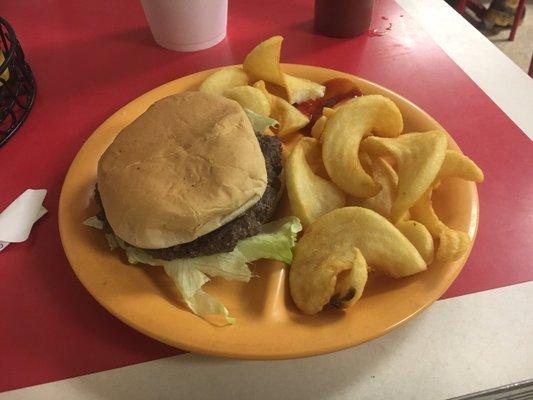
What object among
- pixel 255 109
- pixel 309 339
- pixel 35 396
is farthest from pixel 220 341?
pixel 255 109

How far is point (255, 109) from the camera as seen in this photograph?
1348 millimetres

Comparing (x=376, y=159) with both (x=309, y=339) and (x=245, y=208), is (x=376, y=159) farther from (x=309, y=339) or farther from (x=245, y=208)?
(x=309, y=339)

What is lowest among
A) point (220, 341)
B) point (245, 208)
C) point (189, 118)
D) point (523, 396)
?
point (523, 396)

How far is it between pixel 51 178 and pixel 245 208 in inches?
29.0

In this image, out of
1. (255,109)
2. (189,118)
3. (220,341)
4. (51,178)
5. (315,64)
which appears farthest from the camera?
(315,64)

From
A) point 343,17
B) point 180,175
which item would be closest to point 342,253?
point 180,175

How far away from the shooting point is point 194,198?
1.02 meters

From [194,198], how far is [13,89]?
1.06 m

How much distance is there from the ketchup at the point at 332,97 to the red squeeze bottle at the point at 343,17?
55 centimetres

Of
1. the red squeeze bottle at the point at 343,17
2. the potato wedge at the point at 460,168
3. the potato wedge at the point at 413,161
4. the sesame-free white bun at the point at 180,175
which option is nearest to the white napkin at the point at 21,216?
the sesame-free white bun at the point at 180,175

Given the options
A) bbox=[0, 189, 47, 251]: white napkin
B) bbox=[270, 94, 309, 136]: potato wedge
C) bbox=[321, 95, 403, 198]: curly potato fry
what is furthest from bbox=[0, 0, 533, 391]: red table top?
bbox=[270, 94, 309, 136]: potato wedge

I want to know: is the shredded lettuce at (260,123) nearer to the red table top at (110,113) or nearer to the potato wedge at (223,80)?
the potato wedge at (223,80)

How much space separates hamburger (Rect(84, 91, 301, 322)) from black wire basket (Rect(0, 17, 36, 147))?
26.1 inches

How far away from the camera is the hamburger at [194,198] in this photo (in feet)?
3.34
